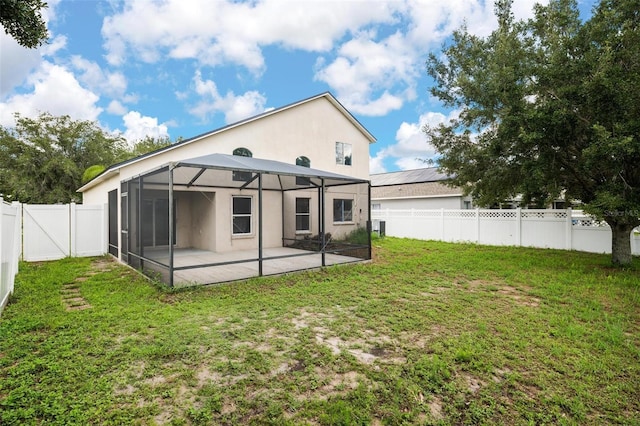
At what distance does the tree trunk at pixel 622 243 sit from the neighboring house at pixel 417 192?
8878mm

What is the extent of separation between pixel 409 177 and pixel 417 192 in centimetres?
287

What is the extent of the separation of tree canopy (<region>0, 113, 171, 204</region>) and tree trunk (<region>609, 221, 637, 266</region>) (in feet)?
87.8

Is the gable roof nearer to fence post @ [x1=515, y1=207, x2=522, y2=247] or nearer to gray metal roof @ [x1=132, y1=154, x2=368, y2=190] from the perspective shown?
gray metal roof @ [x1=132, y1=154, x2=368, y2=190]

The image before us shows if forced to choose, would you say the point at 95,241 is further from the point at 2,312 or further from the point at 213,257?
the point at 2,312

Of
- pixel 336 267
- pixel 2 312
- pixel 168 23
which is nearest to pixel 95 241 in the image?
pixel 2 312

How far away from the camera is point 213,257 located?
9664 mm

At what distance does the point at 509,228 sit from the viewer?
1263 centimetres

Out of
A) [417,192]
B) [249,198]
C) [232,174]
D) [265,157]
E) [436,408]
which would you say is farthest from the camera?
[417,192]

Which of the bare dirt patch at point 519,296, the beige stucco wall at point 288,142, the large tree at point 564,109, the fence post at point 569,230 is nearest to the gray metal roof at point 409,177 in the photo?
the beige stucco wall at point 288,142

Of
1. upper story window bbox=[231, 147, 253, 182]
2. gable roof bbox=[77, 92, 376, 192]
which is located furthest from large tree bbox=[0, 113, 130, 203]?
upper story window bbox=[231, 147, 253, 182]

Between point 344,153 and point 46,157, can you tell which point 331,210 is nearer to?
point 344,153

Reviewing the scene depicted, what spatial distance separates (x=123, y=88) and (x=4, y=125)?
1038cm

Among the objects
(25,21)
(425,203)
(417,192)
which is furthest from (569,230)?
(25,21)

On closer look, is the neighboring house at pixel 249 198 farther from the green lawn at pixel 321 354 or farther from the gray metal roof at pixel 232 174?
the green lawn at pixel 321 354
